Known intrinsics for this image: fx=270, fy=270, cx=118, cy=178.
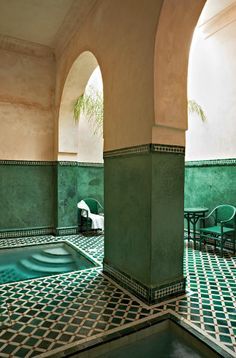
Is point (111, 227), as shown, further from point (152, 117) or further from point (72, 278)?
point (152, 117)

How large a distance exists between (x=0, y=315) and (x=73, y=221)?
3.35 meters

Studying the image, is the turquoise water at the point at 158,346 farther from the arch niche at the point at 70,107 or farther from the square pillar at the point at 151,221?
the arch niche at the point at 70,107

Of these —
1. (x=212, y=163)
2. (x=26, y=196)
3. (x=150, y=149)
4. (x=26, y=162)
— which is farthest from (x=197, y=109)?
(x=26, y=196)

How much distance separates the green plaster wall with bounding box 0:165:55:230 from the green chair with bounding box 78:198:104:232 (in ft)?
2.05

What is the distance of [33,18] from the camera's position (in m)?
4.59

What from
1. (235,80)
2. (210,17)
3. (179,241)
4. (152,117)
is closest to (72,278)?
(179,241)

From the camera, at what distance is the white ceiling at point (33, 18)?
13.8 feet

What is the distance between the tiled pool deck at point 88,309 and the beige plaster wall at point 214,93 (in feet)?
7.52

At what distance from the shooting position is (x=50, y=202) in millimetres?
5828

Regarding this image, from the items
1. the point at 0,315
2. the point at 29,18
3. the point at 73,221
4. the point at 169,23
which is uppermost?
the point at 29,18

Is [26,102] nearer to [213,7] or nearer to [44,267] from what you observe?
[44,267]

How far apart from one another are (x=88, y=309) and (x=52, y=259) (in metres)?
2.05

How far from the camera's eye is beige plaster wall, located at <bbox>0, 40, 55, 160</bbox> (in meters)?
5.35

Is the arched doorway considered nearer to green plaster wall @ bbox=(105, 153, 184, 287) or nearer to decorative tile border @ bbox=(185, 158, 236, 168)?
decorative tile border @ bbox=(185, 158, 236, 168)
